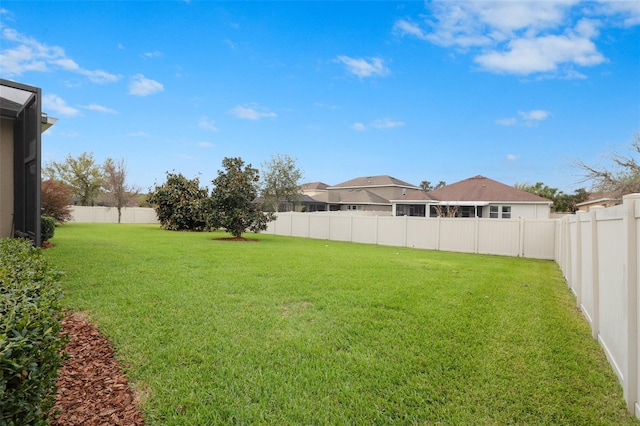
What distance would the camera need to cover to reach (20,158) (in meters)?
7.79

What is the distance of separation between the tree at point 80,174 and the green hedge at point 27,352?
38.1 metres

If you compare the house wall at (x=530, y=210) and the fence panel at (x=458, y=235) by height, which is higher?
the house wall at (x=530, y=210)

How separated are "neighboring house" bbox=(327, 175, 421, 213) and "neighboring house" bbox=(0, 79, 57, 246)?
33.1m

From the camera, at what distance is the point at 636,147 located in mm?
15797

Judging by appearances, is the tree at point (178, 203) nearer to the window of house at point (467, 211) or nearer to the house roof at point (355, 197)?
the window of house at point (467, 211)

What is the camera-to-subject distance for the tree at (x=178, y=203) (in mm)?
21328

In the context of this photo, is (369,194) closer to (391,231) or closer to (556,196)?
(556,196)

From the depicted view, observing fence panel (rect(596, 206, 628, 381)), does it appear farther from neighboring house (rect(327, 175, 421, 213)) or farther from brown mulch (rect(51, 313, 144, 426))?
neighboring house (rect(327, 175, 421, 213))

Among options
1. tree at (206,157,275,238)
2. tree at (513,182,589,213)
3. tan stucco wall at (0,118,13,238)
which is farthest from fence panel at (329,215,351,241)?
tree at (513,182,589,213)

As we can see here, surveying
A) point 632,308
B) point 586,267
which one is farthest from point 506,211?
point 632,308

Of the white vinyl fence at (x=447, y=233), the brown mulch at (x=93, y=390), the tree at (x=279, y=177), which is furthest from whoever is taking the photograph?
the tree at (x=279, y=177)

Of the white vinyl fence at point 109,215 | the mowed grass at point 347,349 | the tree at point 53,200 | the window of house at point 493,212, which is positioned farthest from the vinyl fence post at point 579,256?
the white vinyl fence at point 109,215

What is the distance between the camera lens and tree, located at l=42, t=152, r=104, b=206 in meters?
34.0

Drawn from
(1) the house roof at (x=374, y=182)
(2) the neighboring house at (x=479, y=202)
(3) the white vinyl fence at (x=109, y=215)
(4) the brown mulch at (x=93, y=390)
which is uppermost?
(1) the house roof at (x=374, y=182)
